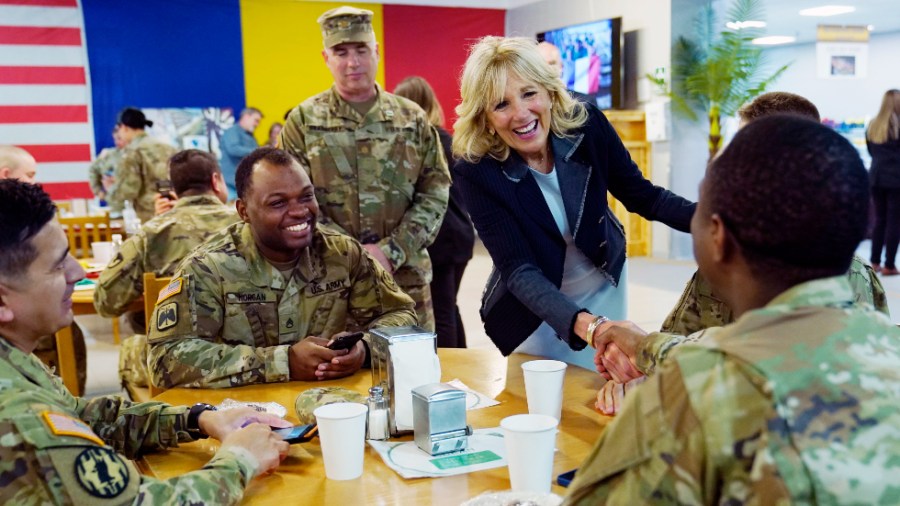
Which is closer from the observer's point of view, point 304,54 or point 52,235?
point 52,235

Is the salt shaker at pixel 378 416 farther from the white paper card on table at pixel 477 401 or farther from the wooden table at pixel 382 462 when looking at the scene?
the white paper card on table at pixel 477 401

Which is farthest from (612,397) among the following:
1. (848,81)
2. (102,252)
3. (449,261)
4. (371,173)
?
(848,81)

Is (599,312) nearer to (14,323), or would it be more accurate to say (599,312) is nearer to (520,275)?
(520,275)

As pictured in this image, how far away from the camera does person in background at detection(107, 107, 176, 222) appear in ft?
22.6

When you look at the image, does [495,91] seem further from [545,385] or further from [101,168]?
[101,168]

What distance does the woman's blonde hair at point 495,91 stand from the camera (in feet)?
7.48

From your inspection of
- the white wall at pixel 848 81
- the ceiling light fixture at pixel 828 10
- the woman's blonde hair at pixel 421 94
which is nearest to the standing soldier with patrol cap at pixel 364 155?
the woman's blonde hair at pixel 421 94

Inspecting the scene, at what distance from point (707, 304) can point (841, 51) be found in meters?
8.83

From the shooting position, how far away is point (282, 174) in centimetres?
240

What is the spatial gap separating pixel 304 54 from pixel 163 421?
9788mm

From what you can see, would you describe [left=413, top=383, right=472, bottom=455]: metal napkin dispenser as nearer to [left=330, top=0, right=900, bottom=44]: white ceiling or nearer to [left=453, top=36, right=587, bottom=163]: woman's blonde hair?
[left=453, top=36, right=587, bottom=163]: woman's blonde hair

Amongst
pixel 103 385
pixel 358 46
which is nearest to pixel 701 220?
pixel 358 46

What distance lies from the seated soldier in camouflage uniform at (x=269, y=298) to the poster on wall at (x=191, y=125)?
328 inches

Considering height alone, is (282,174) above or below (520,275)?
above
